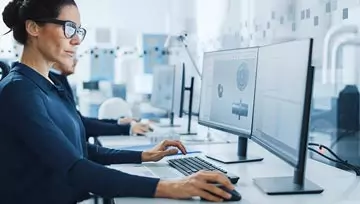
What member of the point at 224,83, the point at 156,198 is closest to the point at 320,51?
the point at 224,83

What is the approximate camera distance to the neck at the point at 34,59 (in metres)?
1.29

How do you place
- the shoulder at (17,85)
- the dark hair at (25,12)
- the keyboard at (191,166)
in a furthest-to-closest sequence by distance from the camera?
the keyboard at (191,166) → the dark hair at (25,12) → the shoulder at (17,85)

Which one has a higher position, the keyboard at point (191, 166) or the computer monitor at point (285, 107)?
the computer monitor at point (285, 107)

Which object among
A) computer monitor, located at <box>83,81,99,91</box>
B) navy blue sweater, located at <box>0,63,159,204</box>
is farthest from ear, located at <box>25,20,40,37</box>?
computer monitor, located at <box>83,81,99,91</box>

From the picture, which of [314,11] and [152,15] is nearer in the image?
[314,11]

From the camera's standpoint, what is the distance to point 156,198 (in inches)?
41.9

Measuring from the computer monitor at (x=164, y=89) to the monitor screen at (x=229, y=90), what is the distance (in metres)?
0.81

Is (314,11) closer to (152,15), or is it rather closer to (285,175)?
(285,175)

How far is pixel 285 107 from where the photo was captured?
1.15m

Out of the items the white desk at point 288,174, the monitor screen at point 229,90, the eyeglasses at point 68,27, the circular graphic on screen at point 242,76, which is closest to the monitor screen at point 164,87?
the monitor screen at point 229,90

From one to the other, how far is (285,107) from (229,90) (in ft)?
1.66

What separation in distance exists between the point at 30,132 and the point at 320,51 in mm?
1418

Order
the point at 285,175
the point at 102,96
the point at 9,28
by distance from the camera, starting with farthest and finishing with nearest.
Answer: the point at 102,96, the point at 285,175, the point at 9,28

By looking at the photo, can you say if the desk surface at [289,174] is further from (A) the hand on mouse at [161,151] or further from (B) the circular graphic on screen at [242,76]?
(B) the circular graphic on screen at [242,76]
